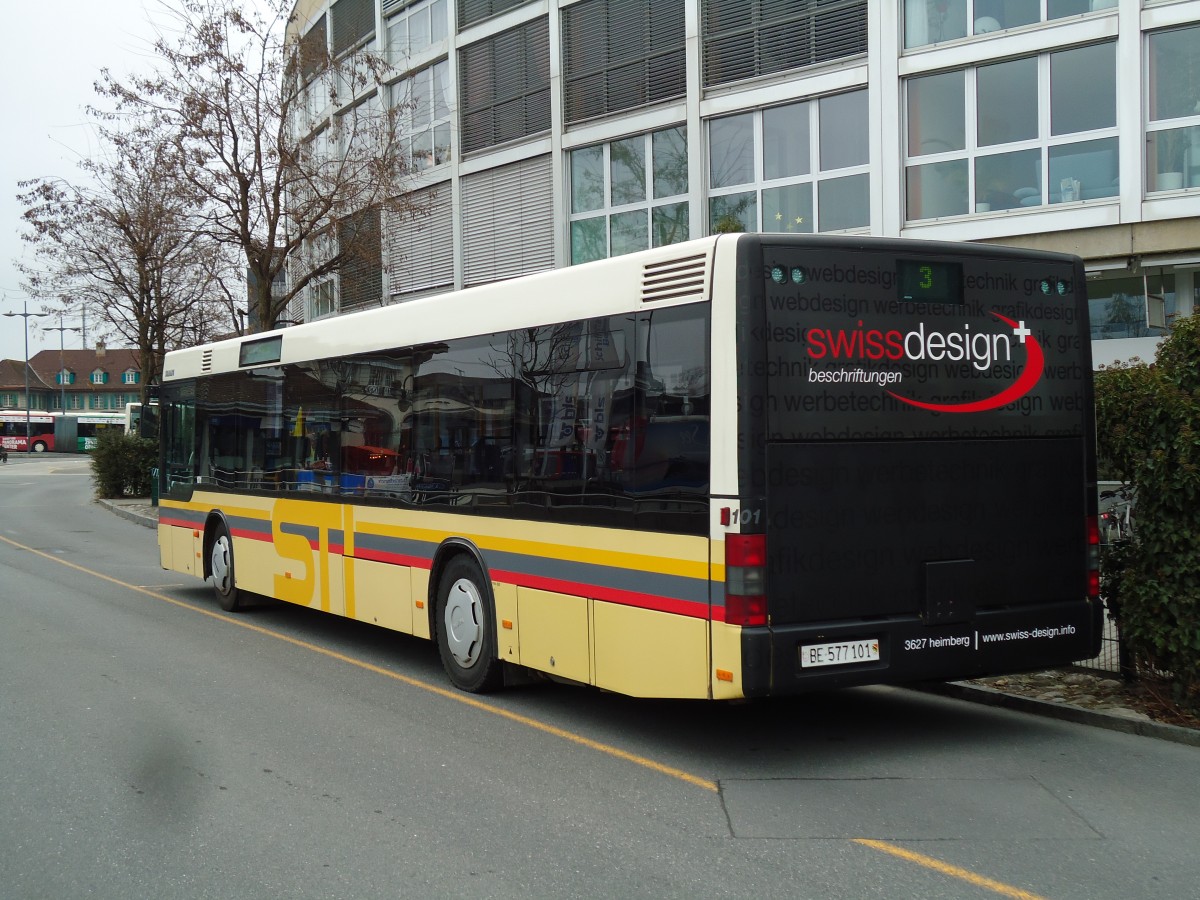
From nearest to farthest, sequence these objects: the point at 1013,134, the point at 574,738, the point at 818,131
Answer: the point at 574,738 → the point at 1013,134 → the point at 818,131

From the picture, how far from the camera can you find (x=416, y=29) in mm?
28812

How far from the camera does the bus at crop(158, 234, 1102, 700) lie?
6.36 meters

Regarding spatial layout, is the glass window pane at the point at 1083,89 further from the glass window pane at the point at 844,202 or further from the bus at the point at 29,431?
the bus at the point at 29,431

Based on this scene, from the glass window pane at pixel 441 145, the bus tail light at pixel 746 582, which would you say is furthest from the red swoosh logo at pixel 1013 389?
the glass window pane at pixel 441 145

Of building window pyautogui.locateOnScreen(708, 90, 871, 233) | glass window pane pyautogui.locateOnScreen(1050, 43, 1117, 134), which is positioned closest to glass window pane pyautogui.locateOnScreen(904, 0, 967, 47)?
building window pyautogui.locateOnScreen(708, 90, 871, 233)

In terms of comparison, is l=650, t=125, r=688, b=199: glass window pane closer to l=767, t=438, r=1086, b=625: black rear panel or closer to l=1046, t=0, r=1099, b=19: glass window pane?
l=1046, t=0, r=1099, b=19: glass window pane

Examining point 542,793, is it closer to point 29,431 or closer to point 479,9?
point 479,9

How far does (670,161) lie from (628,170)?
1157 mm

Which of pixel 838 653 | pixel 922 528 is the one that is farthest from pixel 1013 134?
pixel 838 653

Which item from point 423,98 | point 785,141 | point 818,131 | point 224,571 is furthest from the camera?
point 423,98

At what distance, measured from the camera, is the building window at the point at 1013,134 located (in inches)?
663

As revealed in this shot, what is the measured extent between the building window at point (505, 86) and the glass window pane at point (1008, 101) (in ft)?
31.3

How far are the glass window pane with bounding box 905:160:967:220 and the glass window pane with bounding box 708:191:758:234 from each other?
8.98 feet

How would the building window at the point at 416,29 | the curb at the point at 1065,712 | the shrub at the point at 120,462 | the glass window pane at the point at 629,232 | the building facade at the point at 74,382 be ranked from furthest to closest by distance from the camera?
the building facade at the point at 74,382 → the shrub at the point at 120,462 → the building window at the point at 416,29 → the glass window pane at the point at 629,232 → the curb at the point at 1065,712
